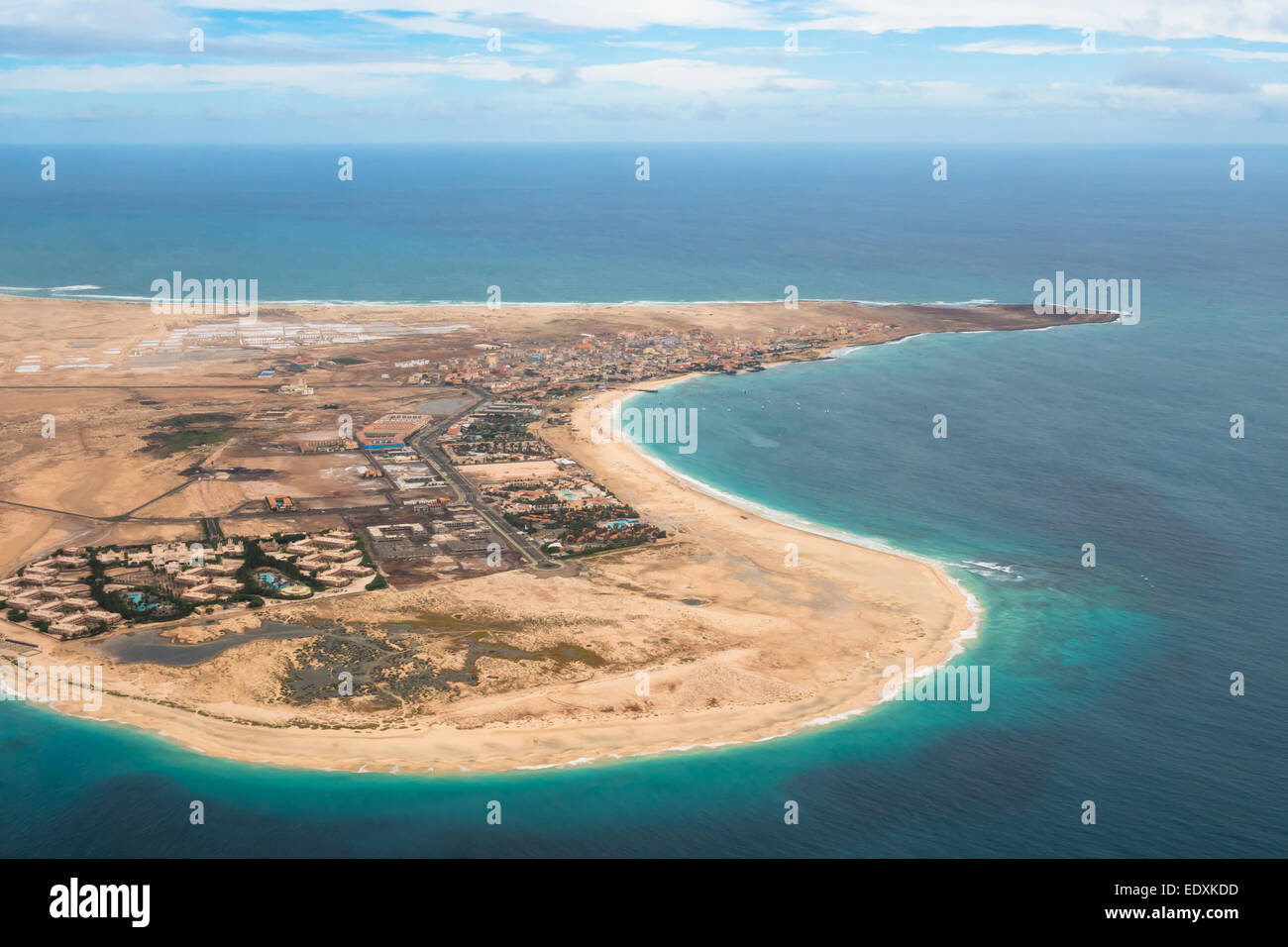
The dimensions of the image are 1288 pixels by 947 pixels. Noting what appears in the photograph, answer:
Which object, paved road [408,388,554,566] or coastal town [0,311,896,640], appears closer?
coastal town [0,311,896,640]

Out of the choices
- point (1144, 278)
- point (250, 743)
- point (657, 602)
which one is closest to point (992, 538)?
point (657, 602)

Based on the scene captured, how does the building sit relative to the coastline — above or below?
above

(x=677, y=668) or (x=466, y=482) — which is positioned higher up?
(x=466, y=482)

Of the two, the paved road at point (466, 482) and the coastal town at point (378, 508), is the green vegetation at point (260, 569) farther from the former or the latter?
the paved road at point (466, 482)

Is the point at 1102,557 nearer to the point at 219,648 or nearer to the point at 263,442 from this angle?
the point at 219,648

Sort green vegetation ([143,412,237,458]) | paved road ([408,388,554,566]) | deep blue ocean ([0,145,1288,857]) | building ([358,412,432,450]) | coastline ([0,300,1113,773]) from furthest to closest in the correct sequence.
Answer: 1. building ([358,412,432,450])
2. green vegetation ([143,412,237,458])
3. paved road ([408,388,554,566])
4. coastline ([0,300,1113,773])
5. deep blue ocean ([0,145,1288,857])

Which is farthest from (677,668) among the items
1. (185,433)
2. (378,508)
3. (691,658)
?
(185,433)

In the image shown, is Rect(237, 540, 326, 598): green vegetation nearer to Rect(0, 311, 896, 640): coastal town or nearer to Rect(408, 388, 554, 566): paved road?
Rect(0, 311, 896, 640): coastal town

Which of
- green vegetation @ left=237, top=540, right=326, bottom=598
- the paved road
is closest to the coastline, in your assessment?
the paved road

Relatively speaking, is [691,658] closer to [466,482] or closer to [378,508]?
[378,508]

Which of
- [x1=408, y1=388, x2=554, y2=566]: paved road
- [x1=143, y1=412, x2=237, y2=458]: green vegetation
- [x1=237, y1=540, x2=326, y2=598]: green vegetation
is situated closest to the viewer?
[x1=237, y1=540, x2=326, y2=598]: green vegetation

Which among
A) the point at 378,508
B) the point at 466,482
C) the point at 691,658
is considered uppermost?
the point at 466,482
